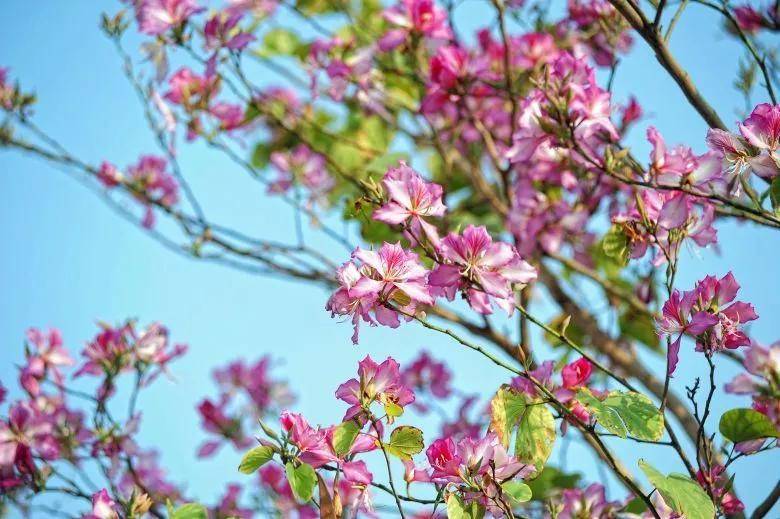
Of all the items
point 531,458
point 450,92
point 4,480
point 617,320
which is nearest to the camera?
point 531,458

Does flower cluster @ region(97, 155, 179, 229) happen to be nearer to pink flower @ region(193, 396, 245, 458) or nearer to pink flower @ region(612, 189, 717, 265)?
pink flower @ region(193, 396, 245, 458)

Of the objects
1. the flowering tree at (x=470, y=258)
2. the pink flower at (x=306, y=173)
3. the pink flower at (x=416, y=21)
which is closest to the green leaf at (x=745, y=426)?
the flowering tree at (x=470, y=258)

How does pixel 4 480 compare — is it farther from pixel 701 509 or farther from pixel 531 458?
pixel 701 509

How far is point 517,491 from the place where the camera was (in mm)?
1238

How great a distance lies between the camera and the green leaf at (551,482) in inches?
97.7

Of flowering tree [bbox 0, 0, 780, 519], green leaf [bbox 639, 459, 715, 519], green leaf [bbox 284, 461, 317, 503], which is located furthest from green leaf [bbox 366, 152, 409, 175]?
green leaf [bbox 639, 459, 715, 519]

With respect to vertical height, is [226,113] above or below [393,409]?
above

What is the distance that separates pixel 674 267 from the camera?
1454 millimetres

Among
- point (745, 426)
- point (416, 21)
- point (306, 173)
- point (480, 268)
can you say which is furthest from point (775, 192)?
point (306, 173)

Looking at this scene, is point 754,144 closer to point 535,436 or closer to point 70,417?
point 535,436

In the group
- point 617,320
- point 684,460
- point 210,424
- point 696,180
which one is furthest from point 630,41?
point 210,424

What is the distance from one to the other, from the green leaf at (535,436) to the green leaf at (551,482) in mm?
1185

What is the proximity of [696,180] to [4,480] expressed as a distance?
1.72m

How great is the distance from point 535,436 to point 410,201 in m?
0.44
